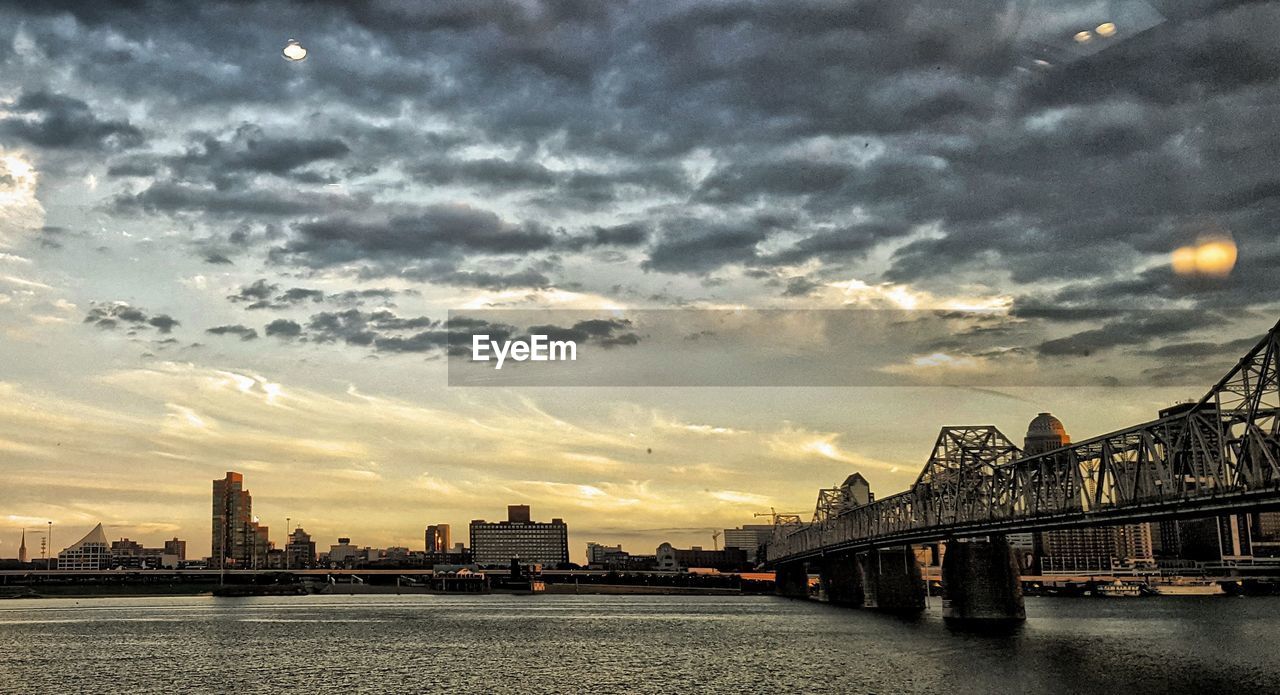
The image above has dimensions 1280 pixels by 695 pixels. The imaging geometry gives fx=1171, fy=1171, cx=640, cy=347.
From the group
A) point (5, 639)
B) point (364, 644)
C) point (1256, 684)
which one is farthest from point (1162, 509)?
point (5, 639)

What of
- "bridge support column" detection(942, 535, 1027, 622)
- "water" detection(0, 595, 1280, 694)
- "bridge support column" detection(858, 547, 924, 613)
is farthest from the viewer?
"bridge support column" detection(858, 547, 924, 613)

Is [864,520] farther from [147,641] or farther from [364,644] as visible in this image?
[147,641]

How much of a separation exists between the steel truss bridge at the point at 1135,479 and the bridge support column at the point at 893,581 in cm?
1076

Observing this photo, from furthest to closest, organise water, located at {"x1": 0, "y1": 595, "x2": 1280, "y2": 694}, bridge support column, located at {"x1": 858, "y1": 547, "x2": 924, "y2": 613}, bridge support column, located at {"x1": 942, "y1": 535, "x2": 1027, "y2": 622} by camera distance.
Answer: bridge support column, located at {"x1": 858, "y1": 547, "x2": 924, "y2": 613}
bridge support column, located at {"x1": 942, "y1": 535, "x2": 1027, "y2": 622}
water, located at {"x1": 0, "y1": 595, "x2": 1280, "y2": 694}

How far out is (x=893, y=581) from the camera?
170625 millimetres

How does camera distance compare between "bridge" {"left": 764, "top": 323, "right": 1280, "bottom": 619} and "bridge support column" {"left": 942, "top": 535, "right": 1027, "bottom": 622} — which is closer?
"bridge" {"left": 764, "top": 323, "right": 1280, "bottom": 619}

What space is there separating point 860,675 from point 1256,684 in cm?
2333

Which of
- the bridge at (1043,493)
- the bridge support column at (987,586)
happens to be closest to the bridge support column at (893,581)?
the bridge at (1043,493)

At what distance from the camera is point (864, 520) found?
611ft

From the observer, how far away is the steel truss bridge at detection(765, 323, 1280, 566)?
3039 inches

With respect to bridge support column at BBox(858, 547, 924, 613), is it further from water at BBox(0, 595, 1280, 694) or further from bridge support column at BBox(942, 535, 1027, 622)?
bridge support column at BBox(942, 535, 1027, 622)

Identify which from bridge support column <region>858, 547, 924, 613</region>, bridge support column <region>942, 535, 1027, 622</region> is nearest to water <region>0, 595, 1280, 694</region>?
bridge support column <region>942, 535, 1027, 622</region>

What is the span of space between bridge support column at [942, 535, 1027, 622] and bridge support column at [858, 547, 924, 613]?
3185 centimetres

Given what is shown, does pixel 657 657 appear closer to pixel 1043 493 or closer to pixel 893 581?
pixel 1043 493
